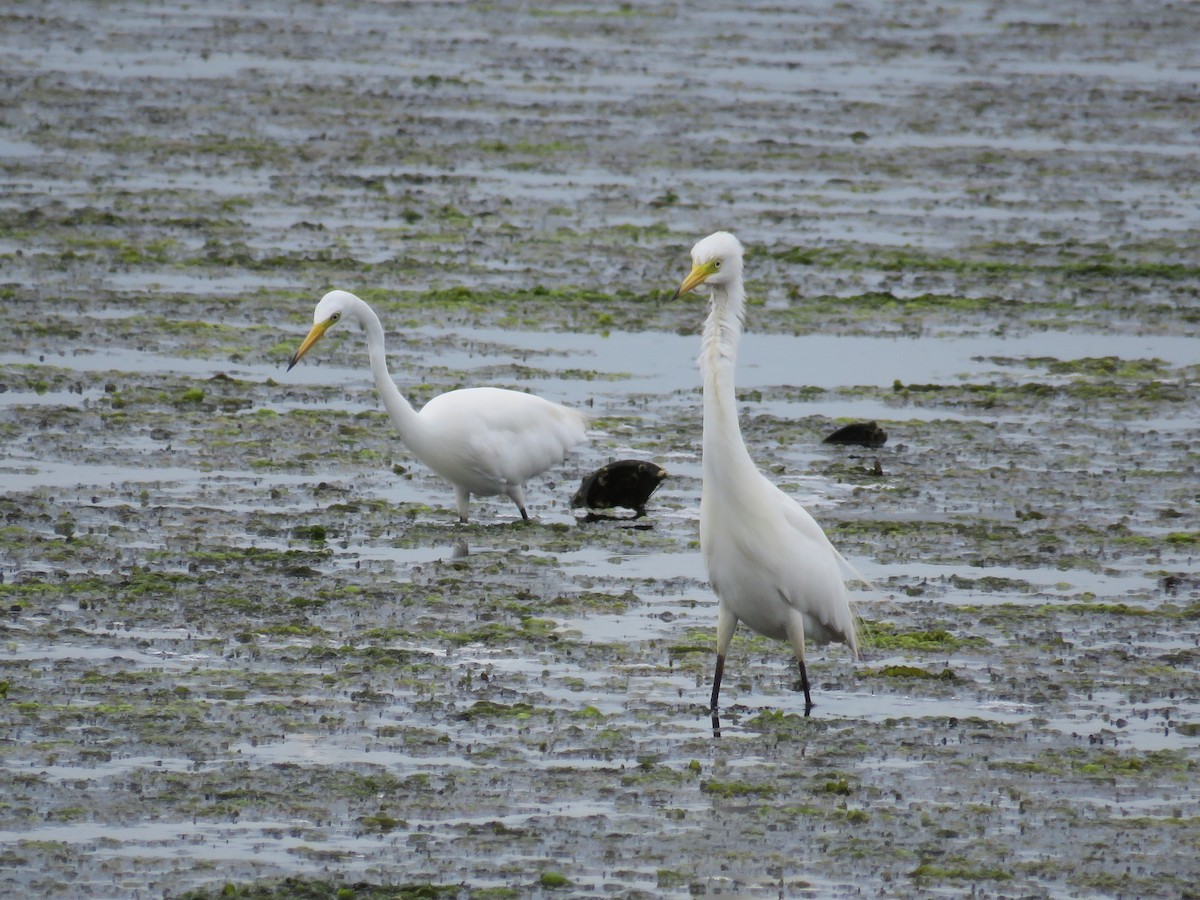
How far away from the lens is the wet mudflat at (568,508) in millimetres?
6707

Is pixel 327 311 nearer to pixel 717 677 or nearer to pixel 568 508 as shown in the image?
pixel 568 508

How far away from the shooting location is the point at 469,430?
427 inches

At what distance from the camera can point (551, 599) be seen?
941 cm

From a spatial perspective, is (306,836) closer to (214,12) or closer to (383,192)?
(383,192)

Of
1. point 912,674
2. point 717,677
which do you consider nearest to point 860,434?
point 912,674

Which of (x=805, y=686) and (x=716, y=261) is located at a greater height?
(x=716, y=261)

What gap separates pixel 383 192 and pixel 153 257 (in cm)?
403

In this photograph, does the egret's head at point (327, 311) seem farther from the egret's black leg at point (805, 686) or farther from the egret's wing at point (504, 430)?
the egret's black leg at point (805, 686)

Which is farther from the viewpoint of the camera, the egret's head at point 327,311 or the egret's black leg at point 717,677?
the egret's head at point 327,311

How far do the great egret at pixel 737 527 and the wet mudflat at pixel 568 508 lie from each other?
0.41m

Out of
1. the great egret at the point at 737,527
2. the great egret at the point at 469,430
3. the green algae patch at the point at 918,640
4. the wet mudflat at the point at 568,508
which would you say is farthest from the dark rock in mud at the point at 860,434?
the great egret at the point at 737,527

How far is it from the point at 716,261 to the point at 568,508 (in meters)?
3.66

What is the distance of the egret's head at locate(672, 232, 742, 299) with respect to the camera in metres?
8.05

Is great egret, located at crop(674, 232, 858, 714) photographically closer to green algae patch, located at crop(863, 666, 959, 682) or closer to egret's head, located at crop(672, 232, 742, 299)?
egret's head, located at crop(672, 232, 742, 299)
